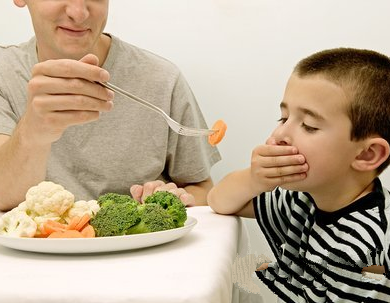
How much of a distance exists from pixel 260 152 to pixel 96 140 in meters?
0.66

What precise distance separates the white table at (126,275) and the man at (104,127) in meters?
0.46

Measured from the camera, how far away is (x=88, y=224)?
3.05 feet

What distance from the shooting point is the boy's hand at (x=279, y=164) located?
105 cm

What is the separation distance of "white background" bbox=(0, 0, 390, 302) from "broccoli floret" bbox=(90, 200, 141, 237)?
1068 mm

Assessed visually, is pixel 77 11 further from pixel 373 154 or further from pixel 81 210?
pixel 373 154

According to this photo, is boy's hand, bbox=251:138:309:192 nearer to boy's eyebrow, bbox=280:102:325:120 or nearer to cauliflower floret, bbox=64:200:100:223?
boy's eyebrow, bbox=280:102:325:120

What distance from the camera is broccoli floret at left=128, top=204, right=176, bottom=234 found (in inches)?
36.1

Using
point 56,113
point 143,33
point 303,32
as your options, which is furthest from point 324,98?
point 143,33

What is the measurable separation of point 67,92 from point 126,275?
1.22ft

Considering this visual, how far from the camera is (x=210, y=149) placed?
5.98 ft

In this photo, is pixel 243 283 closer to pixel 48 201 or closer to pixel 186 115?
pixel 48 201

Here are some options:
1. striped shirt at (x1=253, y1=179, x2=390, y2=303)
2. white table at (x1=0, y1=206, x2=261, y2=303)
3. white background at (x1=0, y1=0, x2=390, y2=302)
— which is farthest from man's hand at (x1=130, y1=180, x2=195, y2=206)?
white background at (x1=0, y1=0, x2=390, y2=302)

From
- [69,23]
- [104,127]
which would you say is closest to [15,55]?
[69,23]

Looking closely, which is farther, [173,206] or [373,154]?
[373,154]
